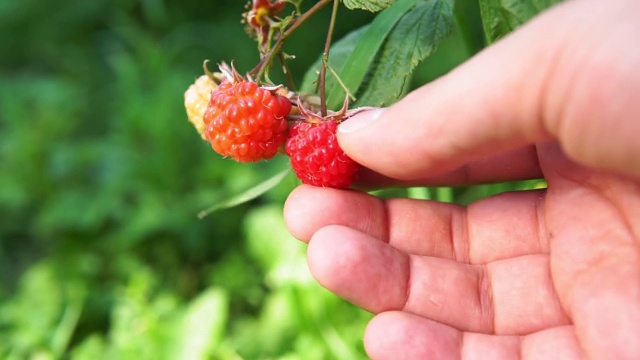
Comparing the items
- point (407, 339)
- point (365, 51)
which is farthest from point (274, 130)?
point (407, 339)

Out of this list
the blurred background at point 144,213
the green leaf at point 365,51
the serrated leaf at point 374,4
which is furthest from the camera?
the blurred background at point 144,213

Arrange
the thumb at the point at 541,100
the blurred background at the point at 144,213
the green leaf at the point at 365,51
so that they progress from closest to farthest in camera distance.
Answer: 1. the thumb at the point at 541,100
2. the green leaf at the point at 365,51
3. the blurred background at the point at 144,213

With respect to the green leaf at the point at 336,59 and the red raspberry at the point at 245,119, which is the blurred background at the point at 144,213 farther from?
the red raspberry at the point at 245,119

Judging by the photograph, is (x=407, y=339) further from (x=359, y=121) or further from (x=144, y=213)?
(x=144, y=213)

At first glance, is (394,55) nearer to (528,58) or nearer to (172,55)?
(528,58)

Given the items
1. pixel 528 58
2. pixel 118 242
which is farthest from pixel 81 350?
pixel 528 58

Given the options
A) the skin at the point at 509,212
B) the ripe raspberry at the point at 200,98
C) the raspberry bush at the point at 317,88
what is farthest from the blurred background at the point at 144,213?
the ripe raspberry at the point at 200,98
